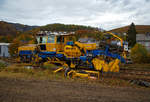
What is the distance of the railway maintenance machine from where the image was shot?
29.7 ft

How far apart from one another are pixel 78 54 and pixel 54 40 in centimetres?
261

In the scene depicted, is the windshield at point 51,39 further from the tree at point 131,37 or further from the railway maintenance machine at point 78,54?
the tree at point 131,37

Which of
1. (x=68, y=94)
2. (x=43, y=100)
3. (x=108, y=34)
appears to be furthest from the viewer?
(x=108, y=34)

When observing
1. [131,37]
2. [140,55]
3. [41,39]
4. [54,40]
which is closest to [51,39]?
[54,40]

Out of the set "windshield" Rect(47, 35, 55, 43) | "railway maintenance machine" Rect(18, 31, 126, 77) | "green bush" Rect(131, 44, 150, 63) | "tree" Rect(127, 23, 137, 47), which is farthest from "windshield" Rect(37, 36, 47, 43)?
"tree" Rect(127, 23, 137, 47)

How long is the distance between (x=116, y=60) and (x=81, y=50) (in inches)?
110

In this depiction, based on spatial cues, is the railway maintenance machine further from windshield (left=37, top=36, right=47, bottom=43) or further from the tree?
the tree

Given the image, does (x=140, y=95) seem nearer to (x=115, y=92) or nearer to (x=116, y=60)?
(x=115, y=92)

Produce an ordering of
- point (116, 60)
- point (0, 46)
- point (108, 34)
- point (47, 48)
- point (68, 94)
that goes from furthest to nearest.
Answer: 1. point (0, 46)
2. point (47, 48)
3. point (108, 34)
4. point (116, 60)
5. point (68, 94)

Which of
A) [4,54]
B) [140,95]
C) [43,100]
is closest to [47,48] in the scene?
[43,100]

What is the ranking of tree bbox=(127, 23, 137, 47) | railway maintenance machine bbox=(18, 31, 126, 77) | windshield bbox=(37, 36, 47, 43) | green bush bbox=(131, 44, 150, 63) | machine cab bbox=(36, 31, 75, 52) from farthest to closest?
tree bbox=(127, 23, 137, 47), green bush bbox=(131, 44, 150, 63), windshield bbox=(37, 36, 47, 43), machine cab bbox=(36, 31, 75, 52), railway maintenance machine bbox=(18, 31, 126, 77)

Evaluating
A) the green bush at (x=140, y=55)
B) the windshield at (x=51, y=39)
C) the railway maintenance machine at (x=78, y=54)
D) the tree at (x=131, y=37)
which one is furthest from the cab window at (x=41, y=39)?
the tree at (x=131, y=37)

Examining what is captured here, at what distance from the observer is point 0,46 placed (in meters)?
26.3

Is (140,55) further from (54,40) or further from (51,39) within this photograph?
(51,39)
